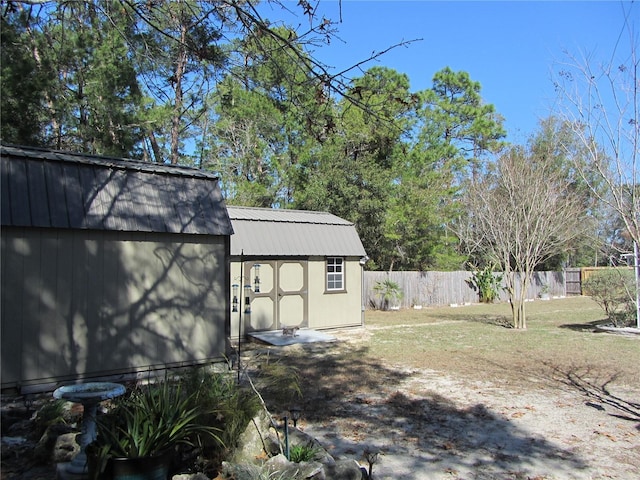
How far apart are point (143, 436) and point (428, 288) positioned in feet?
63.2

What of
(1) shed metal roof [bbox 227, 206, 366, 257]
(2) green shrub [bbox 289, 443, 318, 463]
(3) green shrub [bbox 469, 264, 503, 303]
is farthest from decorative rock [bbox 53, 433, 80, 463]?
(3) green shrub [bbox 469, 264, 503, 303]

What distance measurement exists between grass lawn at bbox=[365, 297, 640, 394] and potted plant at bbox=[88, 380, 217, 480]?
5572 millimetres

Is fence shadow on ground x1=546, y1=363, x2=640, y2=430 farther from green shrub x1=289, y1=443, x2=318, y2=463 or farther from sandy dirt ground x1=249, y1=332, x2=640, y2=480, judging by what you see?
green shrub x1=289, y1=443, x2=318, y2=463

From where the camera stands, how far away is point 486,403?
6.48m

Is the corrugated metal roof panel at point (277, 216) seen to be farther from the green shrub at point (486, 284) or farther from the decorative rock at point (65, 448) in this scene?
the green shrub at point (486, 284)

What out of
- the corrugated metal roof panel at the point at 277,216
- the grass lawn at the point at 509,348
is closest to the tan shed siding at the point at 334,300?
the grass lawn at the point at 509,348

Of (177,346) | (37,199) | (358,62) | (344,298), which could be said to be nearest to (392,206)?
(344,298)

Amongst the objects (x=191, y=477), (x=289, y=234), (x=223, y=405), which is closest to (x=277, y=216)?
(x=289, y=234)

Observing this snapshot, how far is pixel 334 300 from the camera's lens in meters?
14.3

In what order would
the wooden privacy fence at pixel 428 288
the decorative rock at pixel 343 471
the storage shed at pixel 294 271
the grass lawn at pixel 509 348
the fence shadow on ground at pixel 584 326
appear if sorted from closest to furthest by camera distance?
the decorative rock at pixel 343 471 → the grass lawn at pixel 509 348 → the storage shed at pixel 294 271 → the fence shadow on ground at pixel 584 326 → the wooden privacy fence at pixel 428 288

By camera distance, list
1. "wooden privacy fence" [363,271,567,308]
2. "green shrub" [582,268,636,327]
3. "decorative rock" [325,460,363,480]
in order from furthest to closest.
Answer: "wooden privacy fence" [363,271,567,308]
"green shrub" [582,268,636,327]
"decorative rock" [325,460,363,480]

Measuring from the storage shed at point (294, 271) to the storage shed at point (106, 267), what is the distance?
351 cm

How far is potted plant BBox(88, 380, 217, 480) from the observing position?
3289mm

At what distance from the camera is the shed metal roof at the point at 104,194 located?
680 centimetres
